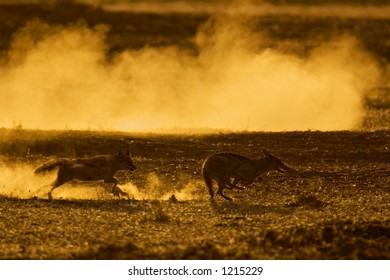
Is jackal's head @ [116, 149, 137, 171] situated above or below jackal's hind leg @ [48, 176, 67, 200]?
above

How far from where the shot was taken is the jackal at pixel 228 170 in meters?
21.3

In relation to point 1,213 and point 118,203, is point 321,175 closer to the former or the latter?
point 118,203

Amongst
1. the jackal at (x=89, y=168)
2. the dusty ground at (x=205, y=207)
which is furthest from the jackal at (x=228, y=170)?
the jackal at (x=89, y=168)

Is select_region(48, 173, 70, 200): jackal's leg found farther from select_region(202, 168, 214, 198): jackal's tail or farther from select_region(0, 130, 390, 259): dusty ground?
select_region(202, 168, 214, 198): jackal's tail

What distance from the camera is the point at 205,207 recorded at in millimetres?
20266

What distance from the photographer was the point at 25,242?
1683cm

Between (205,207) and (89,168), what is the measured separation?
2.38 meters

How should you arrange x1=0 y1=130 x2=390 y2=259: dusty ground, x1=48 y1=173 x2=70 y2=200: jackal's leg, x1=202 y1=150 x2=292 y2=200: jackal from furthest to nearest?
x1=202 y1=150 x2=292 y2=200: jackal, x1=48 y1=173 x2=70 y2=200: jackal's leg, x1=0 y1=130 x2=390 y2=259: dusty ground

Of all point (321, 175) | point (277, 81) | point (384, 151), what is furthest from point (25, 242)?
point (277, 81)

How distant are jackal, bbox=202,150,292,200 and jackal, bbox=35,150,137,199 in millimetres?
1473

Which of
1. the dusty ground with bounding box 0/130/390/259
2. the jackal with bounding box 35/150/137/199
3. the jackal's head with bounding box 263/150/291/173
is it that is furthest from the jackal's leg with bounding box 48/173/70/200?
the jackal's head with bounding box 263/150/291/173

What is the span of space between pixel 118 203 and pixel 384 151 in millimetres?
7900

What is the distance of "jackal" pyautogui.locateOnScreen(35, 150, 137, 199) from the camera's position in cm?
2112

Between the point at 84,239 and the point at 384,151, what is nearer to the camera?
the point at 84,239
